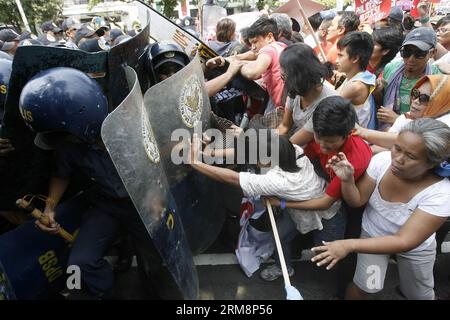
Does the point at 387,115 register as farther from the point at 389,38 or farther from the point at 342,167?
the point at 342,167

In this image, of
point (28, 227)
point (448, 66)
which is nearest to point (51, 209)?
point (28, 227)

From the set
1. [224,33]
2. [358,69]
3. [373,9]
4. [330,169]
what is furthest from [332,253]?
[373,9]

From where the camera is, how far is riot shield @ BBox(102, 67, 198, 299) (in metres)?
1.35

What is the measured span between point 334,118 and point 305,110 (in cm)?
60

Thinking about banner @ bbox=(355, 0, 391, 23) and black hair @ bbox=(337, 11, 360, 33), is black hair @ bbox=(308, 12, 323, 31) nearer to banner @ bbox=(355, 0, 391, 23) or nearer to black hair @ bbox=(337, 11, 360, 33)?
banner @ bbox=(355, 0, 391, 23)

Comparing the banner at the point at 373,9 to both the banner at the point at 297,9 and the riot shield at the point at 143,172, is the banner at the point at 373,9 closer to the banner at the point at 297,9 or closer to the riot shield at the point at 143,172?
the banner at the point at 297,9

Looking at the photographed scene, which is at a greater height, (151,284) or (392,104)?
(392,104)

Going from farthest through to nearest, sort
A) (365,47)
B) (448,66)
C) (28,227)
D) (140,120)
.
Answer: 1. (448,66)
2. (365,47)
3. (28,227)
4. (140,120)

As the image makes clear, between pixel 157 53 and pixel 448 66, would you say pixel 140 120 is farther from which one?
pixel 448 66

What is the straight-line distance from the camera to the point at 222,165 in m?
2.52

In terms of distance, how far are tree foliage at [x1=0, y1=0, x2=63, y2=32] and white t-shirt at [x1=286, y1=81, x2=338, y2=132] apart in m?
29.3

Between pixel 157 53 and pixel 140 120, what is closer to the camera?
pixel 140 120

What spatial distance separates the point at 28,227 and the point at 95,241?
0.40 metres

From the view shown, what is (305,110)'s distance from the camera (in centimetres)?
256
